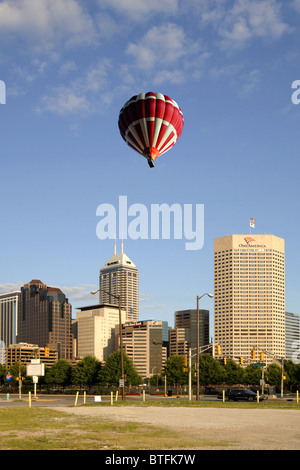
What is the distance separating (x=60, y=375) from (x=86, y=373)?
43.3ft

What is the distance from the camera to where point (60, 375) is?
6186 inches

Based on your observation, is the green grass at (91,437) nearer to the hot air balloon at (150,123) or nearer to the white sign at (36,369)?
the white sign at (36,369)

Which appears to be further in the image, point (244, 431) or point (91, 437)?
point (244, 431)

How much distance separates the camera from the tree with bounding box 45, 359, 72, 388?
15630 cm

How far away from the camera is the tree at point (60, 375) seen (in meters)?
156

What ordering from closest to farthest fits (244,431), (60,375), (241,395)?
(244,431), (241,395), (60,375)

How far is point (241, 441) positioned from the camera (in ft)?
61.8

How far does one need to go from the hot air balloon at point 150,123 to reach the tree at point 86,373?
106m

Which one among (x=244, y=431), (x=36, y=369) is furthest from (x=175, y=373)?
(x=244, y=431)

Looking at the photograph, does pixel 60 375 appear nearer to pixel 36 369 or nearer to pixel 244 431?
pixel 36 369

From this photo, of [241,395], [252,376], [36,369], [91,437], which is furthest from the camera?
[252,376]

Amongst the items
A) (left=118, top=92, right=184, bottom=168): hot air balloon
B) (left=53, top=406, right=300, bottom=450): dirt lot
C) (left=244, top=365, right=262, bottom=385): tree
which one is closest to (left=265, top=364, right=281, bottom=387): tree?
(left=244, top=365, right=262, bottom=385): tree
